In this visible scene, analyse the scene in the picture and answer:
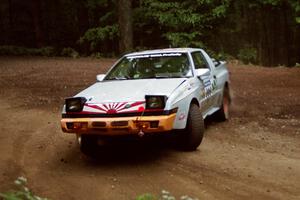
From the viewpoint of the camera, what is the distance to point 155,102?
756 centimetres

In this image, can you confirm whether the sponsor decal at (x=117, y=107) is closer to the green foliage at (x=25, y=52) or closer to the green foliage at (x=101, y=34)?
the green foliage at (x=101, y=34)

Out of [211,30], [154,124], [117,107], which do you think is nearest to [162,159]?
[154,124]

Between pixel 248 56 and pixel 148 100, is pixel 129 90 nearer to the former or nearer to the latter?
pixel 148 100

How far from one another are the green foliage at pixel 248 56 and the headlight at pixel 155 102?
50.6ft

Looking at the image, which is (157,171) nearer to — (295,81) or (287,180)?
(287,180)

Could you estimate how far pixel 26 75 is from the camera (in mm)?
17484

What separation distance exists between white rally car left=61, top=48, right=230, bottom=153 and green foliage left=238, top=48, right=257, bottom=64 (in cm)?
1245

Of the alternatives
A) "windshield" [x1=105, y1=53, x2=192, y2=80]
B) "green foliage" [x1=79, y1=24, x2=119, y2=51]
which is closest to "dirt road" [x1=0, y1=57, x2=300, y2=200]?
"windshield" [x1=105, y1=53, x2=192, y2=80]

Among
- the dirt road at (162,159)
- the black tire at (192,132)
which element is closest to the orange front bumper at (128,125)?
the dirt road at (162,159)

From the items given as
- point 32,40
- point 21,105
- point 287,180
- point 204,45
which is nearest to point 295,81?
point 204,45

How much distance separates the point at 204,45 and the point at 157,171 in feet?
50.7

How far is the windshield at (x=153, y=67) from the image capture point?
356 inches

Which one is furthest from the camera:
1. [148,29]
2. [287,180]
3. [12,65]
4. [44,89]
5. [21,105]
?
[148,29]

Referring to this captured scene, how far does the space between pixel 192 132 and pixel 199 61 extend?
6.84ft
